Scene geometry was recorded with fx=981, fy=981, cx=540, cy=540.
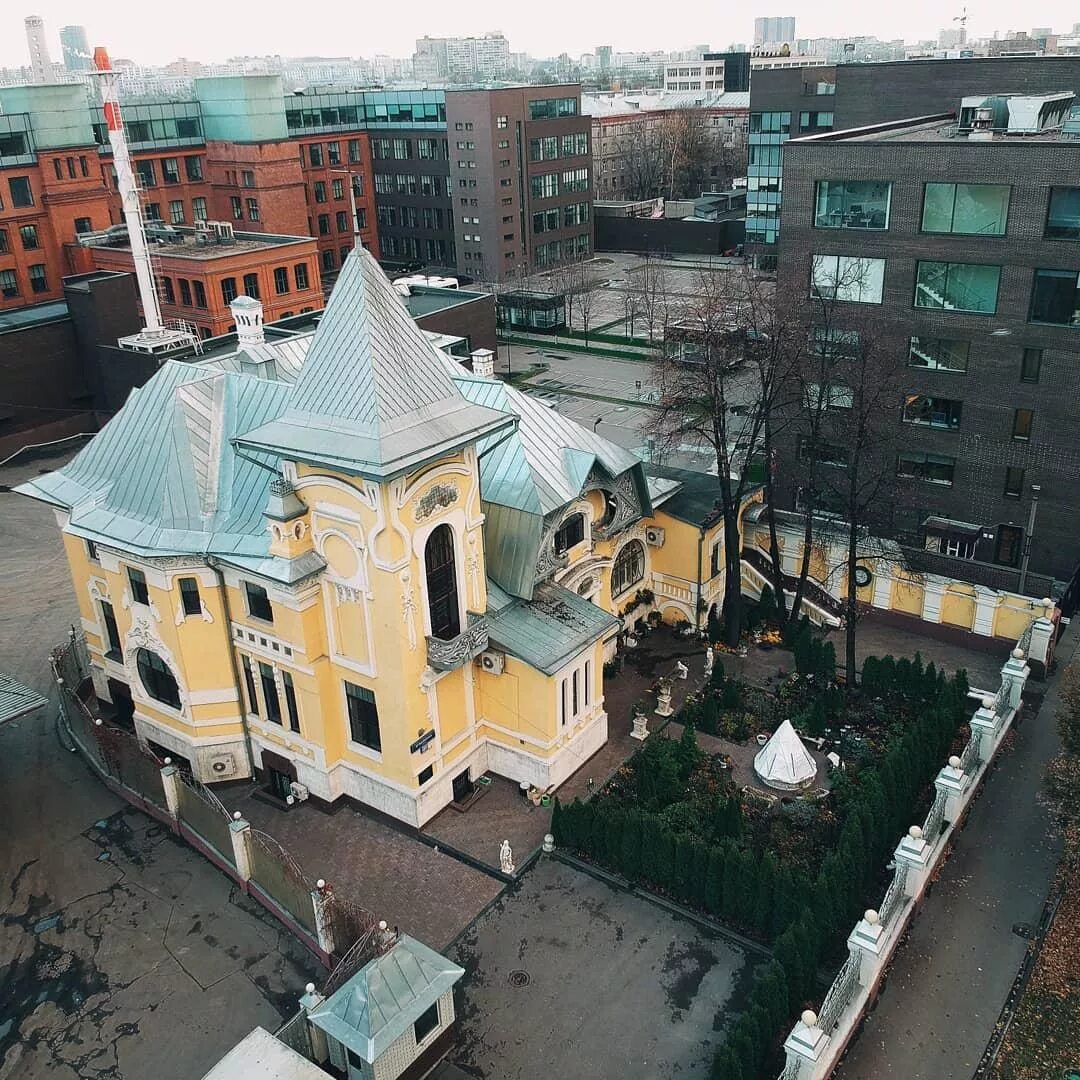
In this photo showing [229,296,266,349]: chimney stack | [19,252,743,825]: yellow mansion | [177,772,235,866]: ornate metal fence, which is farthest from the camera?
[229,296,266,349]: chimney stack

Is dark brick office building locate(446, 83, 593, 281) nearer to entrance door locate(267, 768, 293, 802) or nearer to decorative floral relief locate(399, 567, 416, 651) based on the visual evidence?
entrance door locate(267, 768, 293, 802)

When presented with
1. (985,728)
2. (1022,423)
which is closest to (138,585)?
(985,728)

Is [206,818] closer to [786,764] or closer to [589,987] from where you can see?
[589,987]

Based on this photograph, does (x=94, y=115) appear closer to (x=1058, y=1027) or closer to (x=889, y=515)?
(x=889, y=515)

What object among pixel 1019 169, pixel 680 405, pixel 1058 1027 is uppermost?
pixel 1019 169

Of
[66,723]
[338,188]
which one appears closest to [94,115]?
[338,188]

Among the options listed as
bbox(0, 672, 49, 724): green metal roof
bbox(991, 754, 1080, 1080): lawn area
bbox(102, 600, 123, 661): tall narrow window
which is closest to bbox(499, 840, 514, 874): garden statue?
bbox(991, 754, 1080, 1080): lawn area
